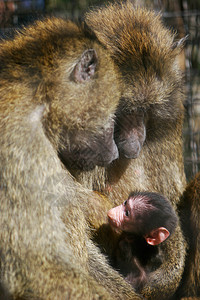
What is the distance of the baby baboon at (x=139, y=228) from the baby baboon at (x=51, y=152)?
0.57ft

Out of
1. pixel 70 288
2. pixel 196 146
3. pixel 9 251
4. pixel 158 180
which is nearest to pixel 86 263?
pixel 70 288

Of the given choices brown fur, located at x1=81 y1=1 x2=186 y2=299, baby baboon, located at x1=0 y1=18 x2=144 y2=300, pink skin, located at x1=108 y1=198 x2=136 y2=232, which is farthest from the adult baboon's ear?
pink skin, located at x1=108 y1=198 x2=136 y2=232

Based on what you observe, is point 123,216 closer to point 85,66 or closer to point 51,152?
point 51,152

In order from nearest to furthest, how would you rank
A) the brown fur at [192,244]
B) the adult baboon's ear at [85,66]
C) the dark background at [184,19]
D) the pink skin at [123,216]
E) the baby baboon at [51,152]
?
the baby baboon at [51,152], the adult baboon's ear at [85,66], the pink skin at [123,216], the brown fur at [192,244], the dark background at [184,19]

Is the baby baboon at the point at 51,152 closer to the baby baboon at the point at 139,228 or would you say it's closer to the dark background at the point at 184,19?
the baby baboon at the point at 139,228

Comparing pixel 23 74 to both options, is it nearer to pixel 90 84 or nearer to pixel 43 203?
pixel 90 84

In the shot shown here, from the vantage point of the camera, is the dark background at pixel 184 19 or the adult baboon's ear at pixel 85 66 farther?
the dark background at pixel 184 19

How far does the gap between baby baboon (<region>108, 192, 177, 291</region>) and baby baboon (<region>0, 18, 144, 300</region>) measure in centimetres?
17

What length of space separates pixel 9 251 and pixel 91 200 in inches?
25.4

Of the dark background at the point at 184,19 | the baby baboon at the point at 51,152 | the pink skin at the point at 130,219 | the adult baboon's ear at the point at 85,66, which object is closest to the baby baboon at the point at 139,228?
the pink skin at the point at 130,219

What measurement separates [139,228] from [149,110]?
0.74m

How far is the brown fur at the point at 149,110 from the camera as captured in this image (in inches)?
98.8

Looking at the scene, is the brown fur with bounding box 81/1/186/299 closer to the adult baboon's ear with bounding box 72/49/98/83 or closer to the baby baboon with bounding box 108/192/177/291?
the baby baboon with bounding box 108/192/177/291

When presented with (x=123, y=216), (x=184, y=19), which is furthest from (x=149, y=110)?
(x=184, y=19)
